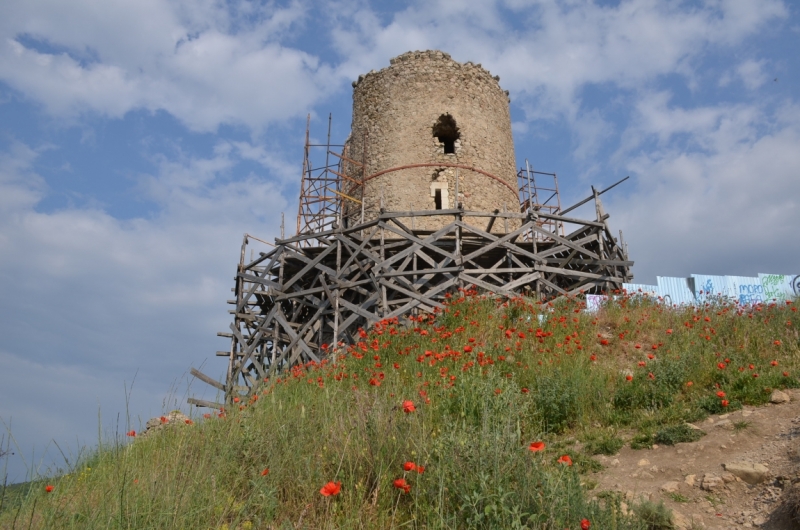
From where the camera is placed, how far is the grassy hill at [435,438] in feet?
11.9

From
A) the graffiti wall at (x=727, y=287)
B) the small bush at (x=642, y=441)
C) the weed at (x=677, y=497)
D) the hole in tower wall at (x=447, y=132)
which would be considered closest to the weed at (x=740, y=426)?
the small bush at (x=642, y=441)

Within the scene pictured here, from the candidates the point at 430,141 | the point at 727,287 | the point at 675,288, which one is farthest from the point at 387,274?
the point at 727,287

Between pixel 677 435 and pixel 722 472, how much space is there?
2.04ft

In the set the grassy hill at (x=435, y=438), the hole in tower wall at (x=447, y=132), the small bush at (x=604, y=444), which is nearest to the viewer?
the grassy hill at (x=435, y=438)

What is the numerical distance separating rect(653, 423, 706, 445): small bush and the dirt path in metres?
0.06

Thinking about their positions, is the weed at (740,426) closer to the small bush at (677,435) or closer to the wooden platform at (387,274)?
the small bush at (677,435)

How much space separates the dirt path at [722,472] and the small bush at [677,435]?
56 mm

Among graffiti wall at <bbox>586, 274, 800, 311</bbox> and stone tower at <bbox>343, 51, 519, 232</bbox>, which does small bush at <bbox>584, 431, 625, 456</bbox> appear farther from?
stone tower at <bbox>343, 51, 519, 232</bbox>

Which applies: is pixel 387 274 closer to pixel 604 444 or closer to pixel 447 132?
pixel 447 132

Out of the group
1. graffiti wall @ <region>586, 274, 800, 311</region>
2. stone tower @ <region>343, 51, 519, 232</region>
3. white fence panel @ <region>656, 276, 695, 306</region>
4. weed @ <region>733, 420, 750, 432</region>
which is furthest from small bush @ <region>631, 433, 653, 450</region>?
stone tower @ <region>343, 51, 519, 232</region>

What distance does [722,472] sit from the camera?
480cm

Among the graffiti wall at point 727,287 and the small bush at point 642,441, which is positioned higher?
the graffiti wall at point 727,287

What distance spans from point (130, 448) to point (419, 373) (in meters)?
2.94

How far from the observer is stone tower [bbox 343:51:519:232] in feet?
50.9
